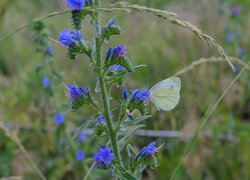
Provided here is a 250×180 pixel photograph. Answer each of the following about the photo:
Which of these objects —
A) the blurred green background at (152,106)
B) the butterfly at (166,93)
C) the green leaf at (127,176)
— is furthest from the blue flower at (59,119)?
the green leaf at (127,176)

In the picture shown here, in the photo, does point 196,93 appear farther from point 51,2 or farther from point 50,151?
point 51,2

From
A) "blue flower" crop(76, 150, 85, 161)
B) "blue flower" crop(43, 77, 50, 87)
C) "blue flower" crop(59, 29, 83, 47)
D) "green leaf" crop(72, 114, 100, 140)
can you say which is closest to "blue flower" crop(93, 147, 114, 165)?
"green leaf" crop(72, 114, 100, 140)

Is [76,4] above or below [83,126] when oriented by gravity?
above

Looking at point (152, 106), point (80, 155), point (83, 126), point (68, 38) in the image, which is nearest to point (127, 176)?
point (83, 126)

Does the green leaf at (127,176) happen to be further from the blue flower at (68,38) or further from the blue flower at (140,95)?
the blue flower at (68,38)

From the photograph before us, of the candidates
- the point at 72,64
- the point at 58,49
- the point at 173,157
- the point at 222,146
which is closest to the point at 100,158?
the point at 173,157

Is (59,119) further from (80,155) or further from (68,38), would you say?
(68,38)

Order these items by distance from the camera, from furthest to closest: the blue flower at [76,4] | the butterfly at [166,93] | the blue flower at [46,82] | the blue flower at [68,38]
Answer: the blue flower at [46,82], the butterfly at [166,93], the blue flower at [68,38], the blue flower at [76,4]
